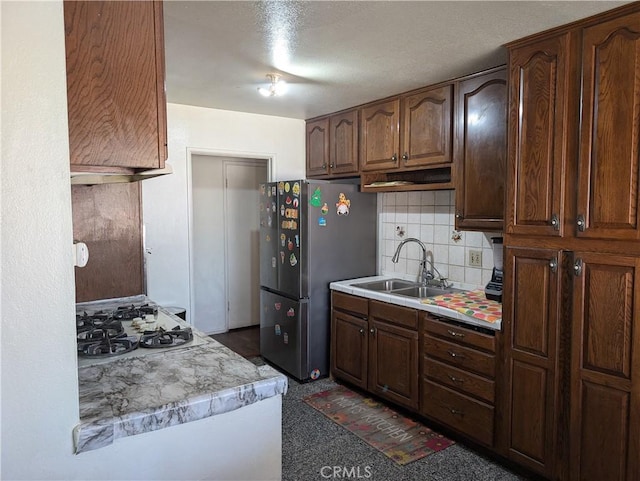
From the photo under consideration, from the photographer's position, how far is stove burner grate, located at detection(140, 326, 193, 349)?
5.71 ft

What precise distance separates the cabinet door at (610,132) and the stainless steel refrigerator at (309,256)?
1857mm

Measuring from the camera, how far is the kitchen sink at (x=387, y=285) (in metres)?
3.47

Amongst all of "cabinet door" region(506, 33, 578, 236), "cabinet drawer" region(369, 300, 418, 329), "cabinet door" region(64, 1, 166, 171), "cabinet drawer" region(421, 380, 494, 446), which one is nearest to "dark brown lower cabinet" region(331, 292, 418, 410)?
"cabinet drawer" region(369, 300, 418, 329)

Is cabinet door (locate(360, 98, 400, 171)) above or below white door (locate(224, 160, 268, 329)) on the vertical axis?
above

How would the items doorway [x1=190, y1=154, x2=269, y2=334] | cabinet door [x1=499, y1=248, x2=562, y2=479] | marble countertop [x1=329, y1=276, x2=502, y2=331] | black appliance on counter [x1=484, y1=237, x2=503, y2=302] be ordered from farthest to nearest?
doorway [x1=190, y1=154, x2=269, y2=334]
black appliance on counter [x1=484, y1=237, x2=503, y2=302]
marble countertop [x1=329, y1=276, x2=502, y2=331]
cabinet door [x1=499, y1=248, x2=562, y2=479]

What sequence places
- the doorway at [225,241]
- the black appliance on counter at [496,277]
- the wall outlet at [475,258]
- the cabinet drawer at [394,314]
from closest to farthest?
the black appliance on counter at [496,277] → the cabinet drawer at [394,314] → the wall outlet at [475,258] → the doorway at [225,241]

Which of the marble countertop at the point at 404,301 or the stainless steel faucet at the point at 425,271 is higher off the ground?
the stainless steel faucet at the point at 425,271

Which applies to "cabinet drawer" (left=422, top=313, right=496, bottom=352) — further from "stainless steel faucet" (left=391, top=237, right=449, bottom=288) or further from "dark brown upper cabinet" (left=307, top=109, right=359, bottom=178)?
"dark brown upper cabinet" (left=307, top=109, right=359, bottom=178)

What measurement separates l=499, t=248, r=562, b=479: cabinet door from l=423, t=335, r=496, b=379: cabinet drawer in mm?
97

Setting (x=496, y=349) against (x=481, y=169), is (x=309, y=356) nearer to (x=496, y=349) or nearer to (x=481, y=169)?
(x=496, y=349)

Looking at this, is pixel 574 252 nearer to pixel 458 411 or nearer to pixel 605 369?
pixel 605 369

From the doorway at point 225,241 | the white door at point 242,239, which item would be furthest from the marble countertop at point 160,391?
the white door at point 242,239

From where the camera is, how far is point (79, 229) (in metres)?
2.67

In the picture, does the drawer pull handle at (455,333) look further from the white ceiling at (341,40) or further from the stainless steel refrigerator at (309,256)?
the white ceiling at (341,40)
